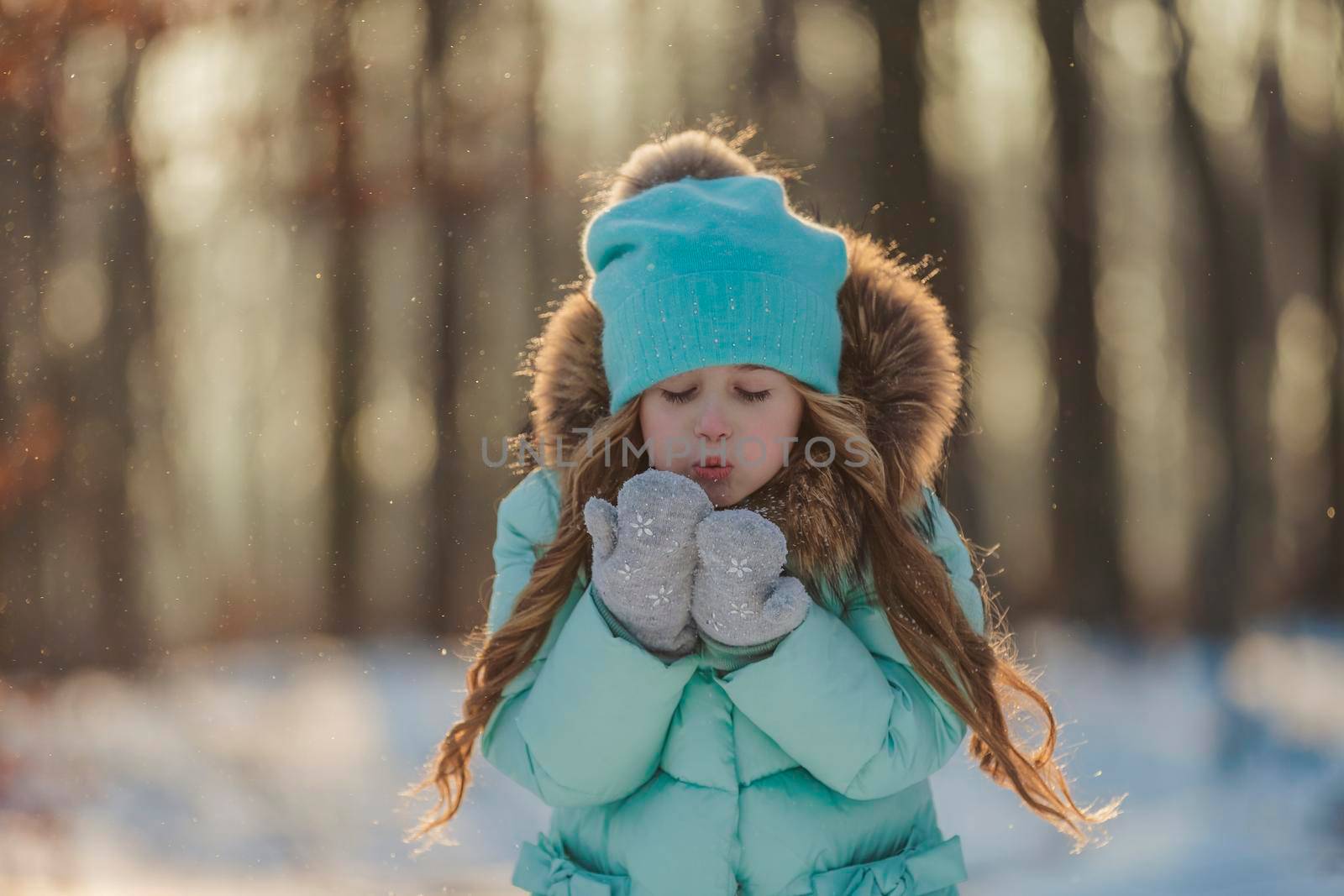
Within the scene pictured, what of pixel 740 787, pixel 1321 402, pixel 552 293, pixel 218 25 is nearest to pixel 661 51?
pixel 552 293

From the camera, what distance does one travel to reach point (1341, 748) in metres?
3.55

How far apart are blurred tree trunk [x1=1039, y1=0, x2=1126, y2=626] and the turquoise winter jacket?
3536 millimetres

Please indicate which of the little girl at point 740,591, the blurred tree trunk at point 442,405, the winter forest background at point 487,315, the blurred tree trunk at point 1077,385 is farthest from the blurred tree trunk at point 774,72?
the little girl at point 740,591

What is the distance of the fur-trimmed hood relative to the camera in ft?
4.31

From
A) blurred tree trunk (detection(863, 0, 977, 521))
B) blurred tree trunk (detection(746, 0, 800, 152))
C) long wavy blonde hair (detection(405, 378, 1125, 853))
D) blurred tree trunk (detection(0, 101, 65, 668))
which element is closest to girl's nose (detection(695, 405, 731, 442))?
long wavy blonde hair (detection(405, 378, 1125, 853))

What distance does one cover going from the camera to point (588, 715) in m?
1.18

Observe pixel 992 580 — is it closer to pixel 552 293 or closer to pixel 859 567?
pixel 552 293

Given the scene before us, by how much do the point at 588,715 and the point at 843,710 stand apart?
28 centimetres

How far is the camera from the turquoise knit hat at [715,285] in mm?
1320

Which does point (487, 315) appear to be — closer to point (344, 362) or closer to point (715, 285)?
point (344, 362)

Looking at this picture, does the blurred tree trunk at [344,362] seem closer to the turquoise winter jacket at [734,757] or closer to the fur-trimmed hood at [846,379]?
the fur-trimmed hood at [846,379]

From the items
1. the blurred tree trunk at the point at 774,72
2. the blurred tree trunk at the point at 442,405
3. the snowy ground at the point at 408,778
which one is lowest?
the snowy ground at the point at 408,778

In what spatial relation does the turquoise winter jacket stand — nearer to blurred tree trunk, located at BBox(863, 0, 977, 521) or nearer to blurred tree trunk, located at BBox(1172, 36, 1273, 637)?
blurred tree trunk, located at BBox(863, 0, 977, 521)

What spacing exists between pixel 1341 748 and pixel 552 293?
136 inches
